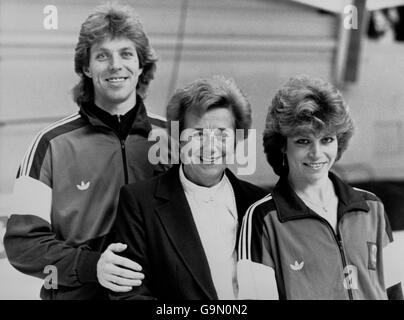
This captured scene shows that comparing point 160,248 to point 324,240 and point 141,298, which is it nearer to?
point 141,298

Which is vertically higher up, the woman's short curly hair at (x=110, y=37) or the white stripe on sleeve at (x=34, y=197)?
the woman's short curly hair at (x=110, y=37)

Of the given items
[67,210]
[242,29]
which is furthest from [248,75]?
[67,210]

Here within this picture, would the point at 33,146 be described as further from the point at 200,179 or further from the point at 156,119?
the point at 200,179

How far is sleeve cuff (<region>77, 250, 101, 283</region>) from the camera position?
6.42 ft

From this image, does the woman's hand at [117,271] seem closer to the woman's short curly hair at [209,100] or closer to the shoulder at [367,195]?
the woman's short curly hair at [209,100]

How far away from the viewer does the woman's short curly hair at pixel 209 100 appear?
1.88 m

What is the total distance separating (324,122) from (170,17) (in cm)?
66

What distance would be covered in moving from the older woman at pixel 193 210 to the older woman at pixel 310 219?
8 cm

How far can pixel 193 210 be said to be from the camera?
1972 millimetres

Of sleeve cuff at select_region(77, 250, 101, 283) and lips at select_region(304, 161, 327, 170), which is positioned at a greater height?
lips at select_region(304, 161, 327, 170)

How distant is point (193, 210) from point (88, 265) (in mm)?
374

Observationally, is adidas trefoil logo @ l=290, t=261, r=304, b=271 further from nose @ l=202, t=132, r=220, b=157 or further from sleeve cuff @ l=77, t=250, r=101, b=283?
sleeve cuff @ l=77, t=250, r=101, b=283

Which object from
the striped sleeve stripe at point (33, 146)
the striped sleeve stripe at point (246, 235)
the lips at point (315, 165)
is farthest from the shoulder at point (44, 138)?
the lips at point (315, 165)

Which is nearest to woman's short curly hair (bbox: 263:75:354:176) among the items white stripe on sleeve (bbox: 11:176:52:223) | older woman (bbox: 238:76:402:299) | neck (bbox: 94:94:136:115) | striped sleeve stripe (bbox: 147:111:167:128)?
older woman (bbox: 238:76:402:299)
